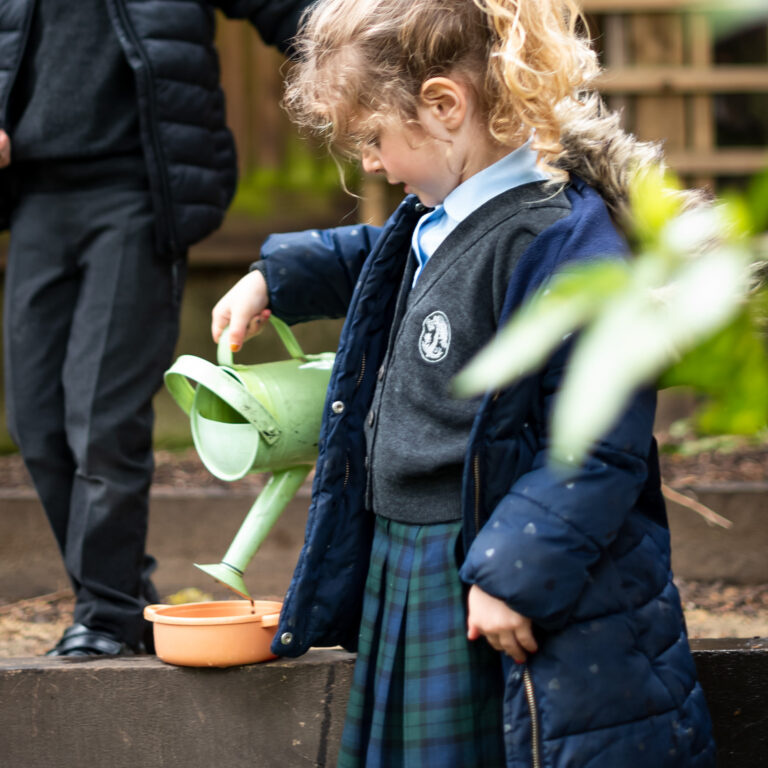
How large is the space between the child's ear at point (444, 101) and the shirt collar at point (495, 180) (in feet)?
0.25

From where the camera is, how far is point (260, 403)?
60.3 inches

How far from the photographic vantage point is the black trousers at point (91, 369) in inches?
80.2

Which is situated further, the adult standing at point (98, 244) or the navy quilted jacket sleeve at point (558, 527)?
the adult standing at point (98, 244)

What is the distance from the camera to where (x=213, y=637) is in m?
1.60

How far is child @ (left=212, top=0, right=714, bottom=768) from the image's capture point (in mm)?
1193

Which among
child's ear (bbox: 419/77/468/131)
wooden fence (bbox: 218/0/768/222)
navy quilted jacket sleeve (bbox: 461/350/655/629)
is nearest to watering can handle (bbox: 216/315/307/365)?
child's ear (bbox: 419/77/468/131)

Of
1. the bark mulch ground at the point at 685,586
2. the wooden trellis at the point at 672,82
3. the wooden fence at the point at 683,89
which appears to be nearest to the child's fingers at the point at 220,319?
the bark mulch ground at the point at 685,586

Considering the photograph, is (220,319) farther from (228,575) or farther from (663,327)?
(663,327)

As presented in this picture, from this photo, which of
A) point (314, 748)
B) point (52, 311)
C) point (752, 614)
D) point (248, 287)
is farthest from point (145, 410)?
point (752, 614)

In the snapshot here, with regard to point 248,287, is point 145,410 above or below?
below

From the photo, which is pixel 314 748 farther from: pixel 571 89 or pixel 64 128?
pixel 64 128

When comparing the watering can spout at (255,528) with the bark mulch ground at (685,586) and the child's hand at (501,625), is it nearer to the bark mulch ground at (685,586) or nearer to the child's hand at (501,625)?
the child's hand at (501,625)

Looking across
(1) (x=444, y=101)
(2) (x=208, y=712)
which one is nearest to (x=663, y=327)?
(1) (x=444, y=101)

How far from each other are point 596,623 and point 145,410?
118cm
